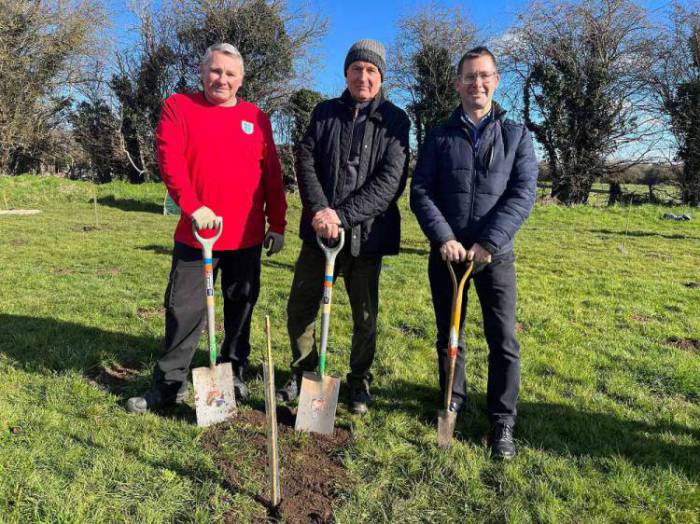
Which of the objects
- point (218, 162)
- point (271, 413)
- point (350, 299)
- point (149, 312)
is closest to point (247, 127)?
point (218, 162)

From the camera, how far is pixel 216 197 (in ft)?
10.6

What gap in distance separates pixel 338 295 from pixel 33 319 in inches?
133

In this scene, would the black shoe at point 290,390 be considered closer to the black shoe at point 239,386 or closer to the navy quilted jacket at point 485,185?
the black shoe at point 239,386

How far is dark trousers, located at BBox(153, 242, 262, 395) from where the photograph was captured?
3266 millimetres

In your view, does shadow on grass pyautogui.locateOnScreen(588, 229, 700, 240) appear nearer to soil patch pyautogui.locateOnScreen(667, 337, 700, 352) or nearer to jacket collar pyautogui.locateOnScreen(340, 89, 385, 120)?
soil patch pyautogui.locateOnScreen(667, 337, 700, 352)

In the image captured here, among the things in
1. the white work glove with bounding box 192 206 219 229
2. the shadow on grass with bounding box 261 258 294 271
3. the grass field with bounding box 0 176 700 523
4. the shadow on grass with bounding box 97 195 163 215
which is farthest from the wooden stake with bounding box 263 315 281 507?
the shadow on grass with bounding box 97 195 163 215

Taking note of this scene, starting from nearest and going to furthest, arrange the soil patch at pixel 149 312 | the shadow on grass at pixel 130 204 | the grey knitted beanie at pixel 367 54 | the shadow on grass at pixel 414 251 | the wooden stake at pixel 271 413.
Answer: the wooden stake at pixel 271 413, the grey knitted beanie at pixel 367 54, the soil patch at pixel 149 312, the shadow on grass at pixel 414 251, the shadow on grass at pixel 130 204

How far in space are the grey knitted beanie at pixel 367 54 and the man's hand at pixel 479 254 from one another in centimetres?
124

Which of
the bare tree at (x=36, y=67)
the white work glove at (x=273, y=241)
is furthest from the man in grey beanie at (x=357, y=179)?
the bare tree at (x=36, y=67)

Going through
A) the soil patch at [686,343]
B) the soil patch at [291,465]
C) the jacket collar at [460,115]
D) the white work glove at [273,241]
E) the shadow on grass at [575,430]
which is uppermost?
the jacket collar at [460,115]

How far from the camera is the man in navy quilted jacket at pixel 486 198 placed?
286 cm

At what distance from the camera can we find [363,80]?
301 cm

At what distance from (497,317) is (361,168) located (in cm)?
125

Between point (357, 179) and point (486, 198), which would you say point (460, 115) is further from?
point (357, 179)
